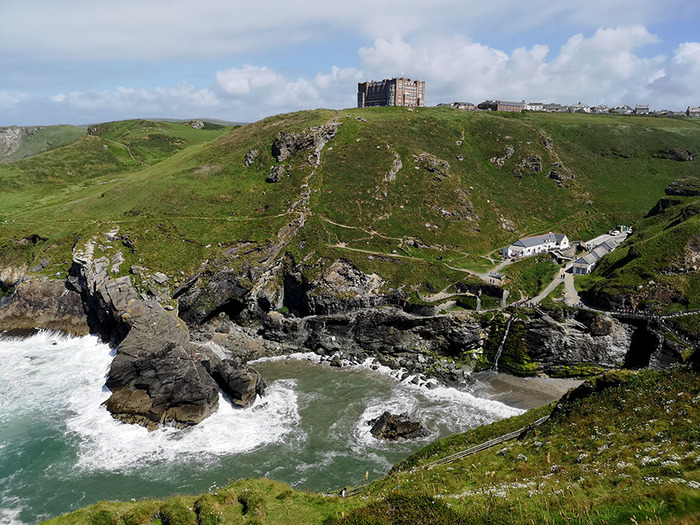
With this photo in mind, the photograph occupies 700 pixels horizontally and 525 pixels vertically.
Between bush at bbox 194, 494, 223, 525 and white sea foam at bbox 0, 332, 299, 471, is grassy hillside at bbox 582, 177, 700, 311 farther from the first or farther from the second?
bush at bbox 194, 494, 223, 525

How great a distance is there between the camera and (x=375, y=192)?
9306 centimetres

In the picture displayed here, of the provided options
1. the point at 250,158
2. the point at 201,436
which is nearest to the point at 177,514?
the point at 201,436

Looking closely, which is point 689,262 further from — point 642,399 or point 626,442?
point 626,442

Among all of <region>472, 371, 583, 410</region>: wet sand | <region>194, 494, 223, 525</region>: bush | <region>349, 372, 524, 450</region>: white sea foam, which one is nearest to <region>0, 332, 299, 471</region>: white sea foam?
<region>349, 372, 524, 450</region>: white sea foam

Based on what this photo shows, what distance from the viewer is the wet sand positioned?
5094 cm

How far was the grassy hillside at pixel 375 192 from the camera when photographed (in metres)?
79.2

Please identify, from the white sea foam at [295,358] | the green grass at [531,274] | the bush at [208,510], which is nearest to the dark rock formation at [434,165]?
the green grass at [531,274]

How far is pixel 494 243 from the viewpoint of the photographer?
89.0m

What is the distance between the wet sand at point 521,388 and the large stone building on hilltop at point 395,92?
138586 mm

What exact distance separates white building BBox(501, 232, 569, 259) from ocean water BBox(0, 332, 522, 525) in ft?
136

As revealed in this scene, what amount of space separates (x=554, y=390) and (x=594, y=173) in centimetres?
9145

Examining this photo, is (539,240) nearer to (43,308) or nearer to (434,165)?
(434,165)

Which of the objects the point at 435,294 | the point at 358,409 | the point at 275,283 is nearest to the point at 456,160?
the point at 435,294

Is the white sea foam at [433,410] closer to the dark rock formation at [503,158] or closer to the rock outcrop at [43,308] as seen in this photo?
the rock outcrop at [43,308]
